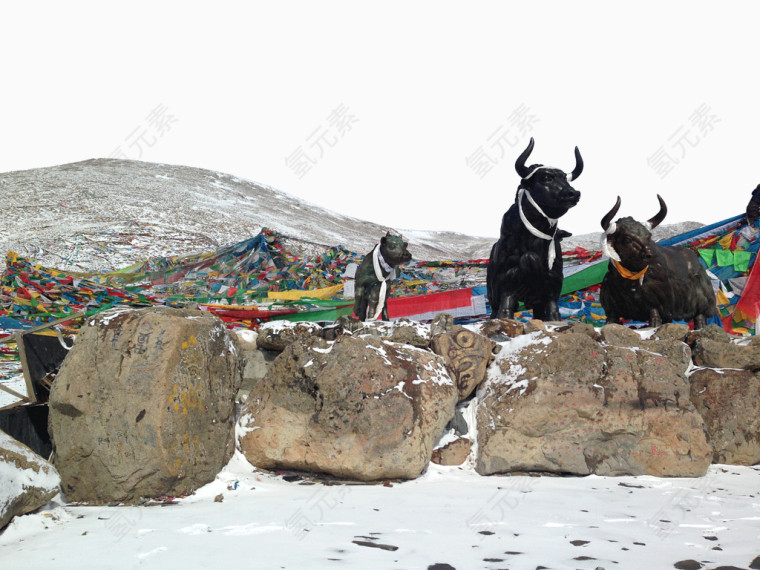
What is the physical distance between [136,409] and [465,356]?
206 centimetres

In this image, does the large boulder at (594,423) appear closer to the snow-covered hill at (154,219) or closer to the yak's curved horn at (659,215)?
the yak's curved horn at (659,215)

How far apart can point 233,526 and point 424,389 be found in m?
1.38

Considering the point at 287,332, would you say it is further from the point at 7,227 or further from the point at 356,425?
the point at 7,227

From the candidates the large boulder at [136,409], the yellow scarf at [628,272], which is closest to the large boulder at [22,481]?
the large boulder at [136,409]

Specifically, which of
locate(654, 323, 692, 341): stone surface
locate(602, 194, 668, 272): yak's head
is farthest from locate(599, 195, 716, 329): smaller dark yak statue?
locate(654, 323, 692, 341): stone surface

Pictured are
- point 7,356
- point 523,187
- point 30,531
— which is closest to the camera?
point 30,531

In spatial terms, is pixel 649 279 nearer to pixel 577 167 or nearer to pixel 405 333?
pixel 577 167

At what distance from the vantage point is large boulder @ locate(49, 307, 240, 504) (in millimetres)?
3344

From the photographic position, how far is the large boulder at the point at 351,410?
360cm

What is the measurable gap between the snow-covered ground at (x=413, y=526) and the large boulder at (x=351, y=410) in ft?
0.45

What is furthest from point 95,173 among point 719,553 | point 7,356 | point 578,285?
point 719,553

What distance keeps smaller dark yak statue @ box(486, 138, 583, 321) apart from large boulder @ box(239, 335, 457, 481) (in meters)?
1.61

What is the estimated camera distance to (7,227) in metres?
17.7

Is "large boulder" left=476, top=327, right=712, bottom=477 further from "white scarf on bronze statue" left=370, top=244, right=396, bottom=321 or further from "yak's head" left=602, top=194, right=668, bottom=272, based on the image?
"white scarf on bronze statue" left=370, top=244, right=396, bottom=321
